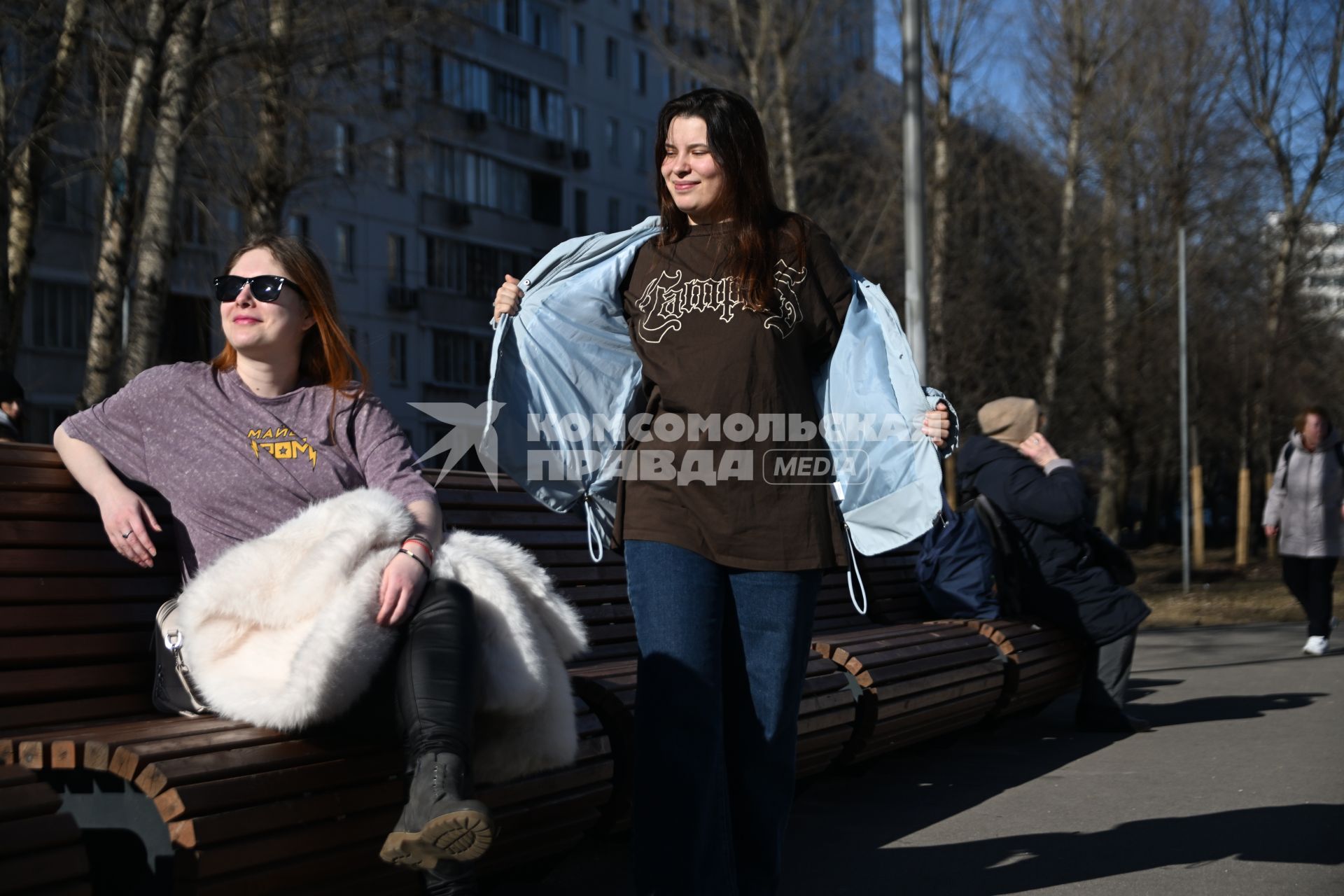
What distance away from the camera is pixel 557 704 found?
4.09 m

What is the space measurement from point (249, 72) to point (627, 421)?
14.3 m

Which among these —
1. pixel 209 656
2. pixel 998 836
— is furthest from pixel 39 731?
pixel 998 836

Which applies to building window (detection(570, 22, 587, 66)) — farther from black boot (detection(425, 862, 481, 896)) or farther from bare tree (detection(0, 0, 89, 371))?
black boot (detection(425, 862, 481, 896))

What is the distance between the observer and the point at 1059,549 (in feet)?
28.1

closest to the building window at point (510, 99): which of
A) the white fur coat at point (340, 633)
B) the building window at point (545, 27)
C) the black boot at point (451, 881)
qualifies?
the building window at point (545, 27)

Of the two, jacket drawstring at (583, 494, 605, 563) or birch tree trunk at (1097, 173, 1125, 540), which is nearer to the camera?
jacket drawstring at (583, 494, 605, 563)

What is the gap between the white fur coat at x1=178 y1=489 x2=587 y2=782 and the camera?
3.79 metres

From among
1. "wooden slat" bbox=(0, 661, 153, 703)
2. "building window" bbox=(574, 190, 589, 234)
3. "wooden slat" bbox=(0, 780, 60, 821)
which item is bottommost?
"wooden slat" bbox=(0, 780, 60, 821)

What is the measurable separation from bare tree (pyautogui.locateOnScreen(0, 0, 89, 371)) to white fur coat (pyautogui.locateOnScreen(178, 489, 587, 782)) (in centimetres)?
1165

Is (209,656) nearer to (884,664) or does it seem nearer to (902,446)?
(902,446)

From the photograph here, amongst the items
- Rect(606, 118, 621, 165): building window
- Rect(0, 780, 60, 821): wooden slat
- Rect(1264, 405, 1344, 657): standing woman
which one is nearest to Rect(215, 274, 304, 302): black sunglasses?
Rect(0, 780, 60, 821): wooden slat

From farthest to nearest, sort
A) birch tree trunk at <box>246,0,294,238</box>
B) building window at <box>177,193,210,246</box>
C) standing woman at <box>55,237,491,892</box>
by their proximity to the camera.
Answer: building window at <box>177,193,210,246</box> → birch tree trunk at <box>246,0,294,238</box> → standing woman at <box>55,237,491,892</box>

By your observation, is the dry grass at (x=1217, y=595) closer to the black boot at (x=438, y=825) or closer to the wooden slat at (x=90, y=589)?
the wooden slat at (x=90, y=589)

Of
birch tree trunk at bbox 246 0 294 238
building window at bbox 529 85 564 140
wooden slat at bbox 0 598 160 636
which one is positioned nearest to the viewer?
wooden slat at bbox 0 598 160 636
